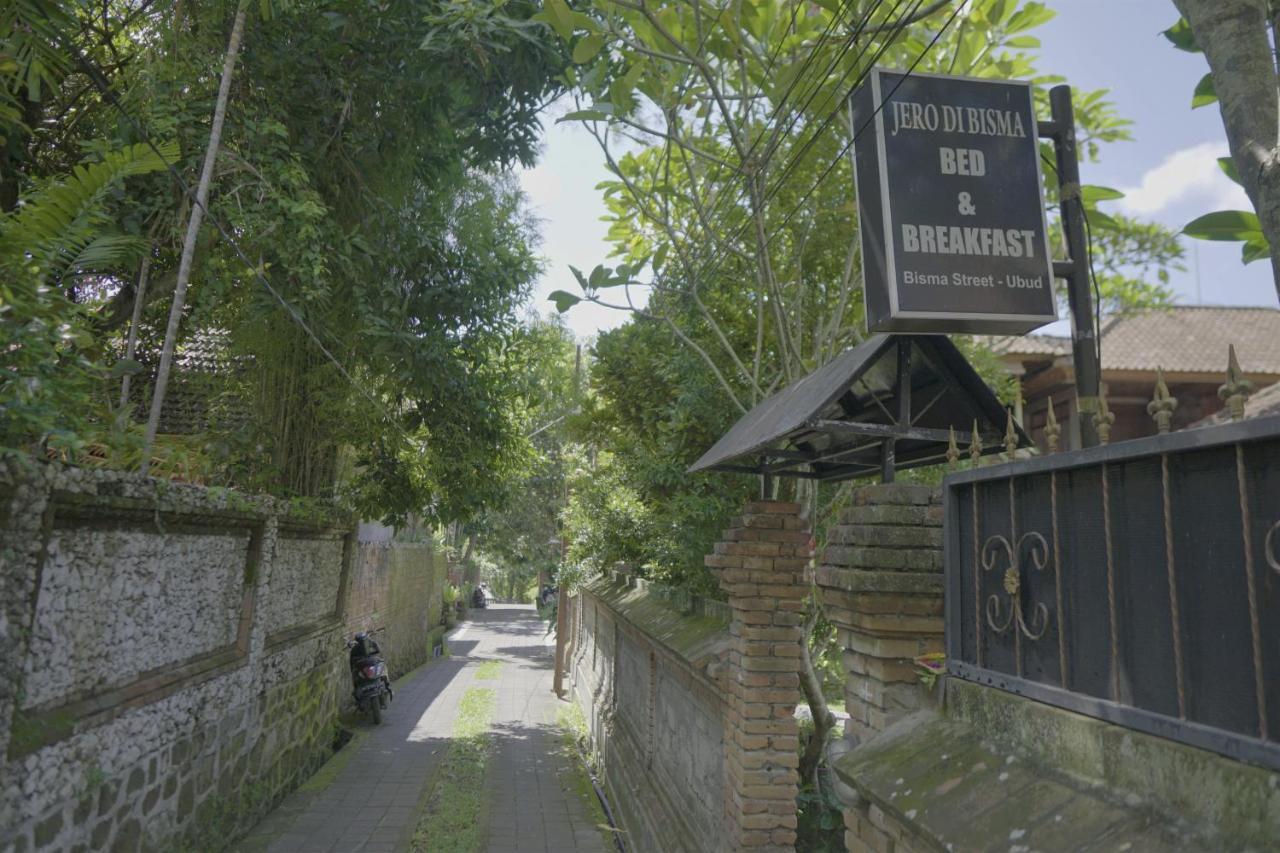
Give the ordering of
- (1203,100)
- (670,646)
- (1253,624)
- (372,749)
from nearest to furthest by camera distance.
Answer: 1. (1253,624)
2. (1203,100)
3. (670,646)
4. (372,749)

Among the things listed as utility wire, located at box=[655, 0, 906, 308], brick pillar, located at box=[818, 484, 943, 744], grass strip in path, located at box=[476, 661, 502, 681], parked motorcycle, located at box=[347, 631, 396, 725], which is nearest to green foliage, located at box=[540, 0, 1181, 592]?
utility wire, located at box=[655, 0, 906, 308]

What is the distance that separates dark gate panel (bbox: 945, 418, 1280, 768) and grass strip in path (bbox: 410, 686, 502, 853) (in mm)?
6652

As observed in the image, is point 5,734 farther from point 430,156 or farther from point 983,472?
point 430,156

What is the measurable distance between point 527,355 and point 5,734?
9258mm

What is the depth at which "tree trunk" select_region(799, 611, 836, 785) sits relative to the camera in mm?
6043

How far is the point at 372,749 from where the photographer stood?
36.8 feet

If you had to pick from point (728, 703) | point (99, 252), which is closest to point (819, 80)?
point (728, 703)

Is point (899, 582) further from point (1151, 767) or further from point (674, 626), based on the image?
point (674, 626)

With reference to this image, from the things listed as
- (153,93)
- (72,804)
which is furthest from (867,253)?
(153,93)

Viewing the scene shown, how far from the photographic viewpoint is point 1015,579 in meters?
2.26

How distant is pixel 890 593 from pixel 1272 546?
1467 millimetres

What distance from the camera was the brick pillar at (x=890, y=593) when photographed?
9.36ft

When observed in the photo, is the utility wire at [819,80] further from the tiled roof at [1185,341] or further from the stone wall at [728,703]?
the tiled roof at [1185,341]

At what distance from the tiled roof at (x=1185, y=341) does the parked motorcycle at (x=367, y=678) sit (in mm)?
10154
